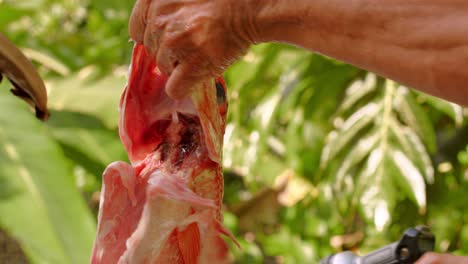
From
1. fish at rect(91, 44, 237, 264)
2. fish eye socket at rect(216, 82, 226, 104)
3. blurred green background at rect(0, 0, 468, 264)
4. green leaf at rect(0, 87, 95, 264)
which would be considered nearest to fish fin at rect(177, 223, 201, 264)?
fish at rect(91, 44, 237, 264)

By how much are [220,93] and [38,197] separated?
31.4 inches

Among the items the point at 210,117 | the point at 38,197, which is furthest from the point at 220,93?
the point at 38,197

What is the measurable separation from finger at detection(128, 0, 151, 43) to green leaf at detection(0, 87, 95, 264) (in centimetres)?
70

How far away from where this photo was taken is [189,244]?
21.8 inches

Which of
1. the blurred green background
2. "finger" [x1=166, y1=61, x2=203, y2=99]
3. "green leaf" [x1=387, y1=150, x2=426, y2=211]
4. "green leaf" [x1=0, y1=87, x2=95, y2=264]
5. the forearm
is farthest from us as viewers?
"green leaf" [x1=387, y1=150, x2=426, y2=211]

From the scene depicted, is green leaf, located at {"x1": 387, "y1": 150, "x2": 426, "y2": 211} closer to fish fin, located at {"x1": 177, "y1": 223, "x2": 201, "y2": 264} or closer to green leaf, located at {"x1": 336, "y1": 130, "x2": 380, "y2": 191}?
green leaf, located at {"x1": 336, "y1": 130, "x2": 380, "y2": 191}

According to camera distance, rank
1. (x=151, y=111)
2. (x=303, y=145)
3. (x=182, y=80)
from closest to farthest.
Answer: (x=182, y=80) < (x=151, y=111) < (x=303, y=145)

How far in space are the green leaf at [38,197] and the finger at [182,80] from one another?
72 cm

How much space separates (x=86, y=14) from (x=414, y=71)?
3291 millimetres

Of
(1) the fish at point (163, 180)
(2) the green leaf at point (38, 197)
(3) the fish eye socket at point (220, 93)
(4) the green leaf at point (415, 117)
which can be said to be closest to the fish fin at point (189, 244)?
(1) the fish at point (163, 180)

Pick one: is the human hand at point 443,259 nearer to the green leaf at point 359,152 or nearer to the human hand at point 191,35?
the human hand at point 191,35

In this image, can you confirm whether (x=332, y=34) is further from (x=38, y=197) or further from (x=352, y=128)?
(x=352, y=128)

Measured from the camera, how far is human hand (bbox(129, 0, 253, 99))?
0.44 m

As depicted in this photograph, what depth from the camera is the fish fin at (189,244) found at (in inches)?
21.7
